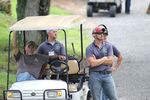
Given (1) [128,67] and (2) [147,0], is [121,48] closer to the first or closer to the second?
(1) [128,67]

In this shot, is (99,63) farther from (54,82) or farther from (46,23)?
(46,23)

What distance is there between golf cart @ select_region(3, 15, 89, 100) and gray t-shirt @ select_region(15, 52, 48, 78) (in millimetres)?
188

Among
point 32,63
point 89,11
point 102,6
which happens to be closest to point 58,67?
point 32,63

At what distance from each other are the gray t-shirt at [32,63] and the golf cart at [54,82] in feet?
0.62

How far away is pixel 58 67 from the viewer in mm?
10875

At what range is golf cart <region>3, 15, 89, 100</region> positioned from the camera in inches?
390

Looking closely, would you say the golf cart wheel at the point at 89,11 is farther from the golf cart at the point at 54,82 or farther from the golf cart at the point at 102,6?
the golf cart at the point at 54,82

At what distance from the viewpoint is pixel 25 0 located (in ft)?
64.9

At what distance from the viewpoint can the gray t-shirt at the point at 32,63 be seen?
425 inches

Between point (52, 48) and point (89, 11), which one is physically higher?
point (89, 11)

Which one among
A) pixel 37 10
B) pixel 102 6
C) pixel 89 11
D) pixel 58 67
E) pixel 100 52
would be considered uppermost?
pixel 102 6


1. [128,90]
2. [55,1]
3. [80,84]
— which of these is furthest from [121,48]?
[55,1]

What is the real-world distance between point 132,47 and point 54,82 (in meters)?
14.5

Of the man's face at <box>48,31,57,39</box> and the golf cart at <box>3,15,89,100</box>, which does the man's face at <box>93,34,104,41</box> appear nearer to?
the golf cart at <box>3,15,89,100</box>
